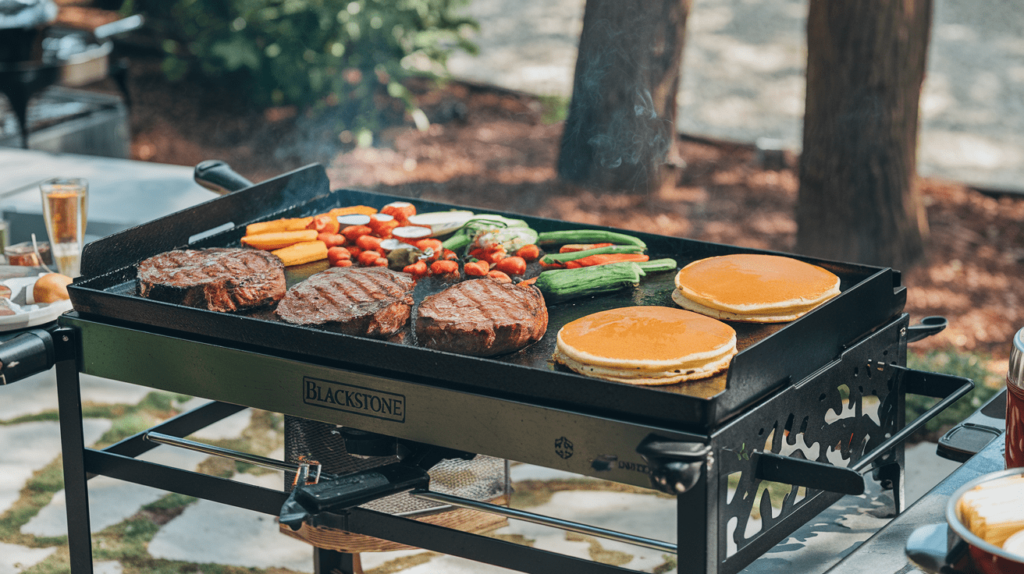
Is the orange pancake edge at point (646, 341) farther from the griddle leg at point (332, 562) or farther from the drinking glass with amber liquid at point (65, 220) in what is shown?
the drinking glass with amber liquid at point (65, 220)

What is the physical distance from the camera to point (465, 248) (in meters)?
3.15

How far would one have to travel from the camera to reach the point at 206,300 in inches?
99.5

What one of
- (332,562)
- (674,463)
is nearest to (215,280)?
(332,562)

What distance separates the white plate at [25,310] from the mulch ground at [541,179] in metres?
4.76

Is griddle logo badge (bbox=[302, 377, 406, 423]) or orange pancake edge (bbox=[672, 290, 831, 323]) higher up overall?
orange pancake edge (bbox=[672, 290, 831, 323])

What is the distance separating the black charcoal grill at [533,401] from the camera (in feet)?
6.62

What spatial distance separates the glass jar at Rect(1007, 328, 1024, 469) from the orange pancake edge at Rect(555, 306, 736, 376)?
2.00 feet

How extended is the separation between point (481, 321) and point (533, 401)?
0.88ft

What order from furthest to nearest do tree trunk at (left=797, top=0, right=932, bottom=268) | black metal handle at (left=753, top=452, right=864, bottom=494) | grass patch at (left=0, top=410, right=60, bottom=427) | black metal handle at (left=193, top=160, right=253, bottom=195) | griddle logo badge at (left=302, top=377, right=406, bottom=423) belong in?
tree trunk at (left=797, top=0, right=932, bottom=268)
grass patch at (left=0, top=410, right=60, bottom=427)
black metal handle at (left=193, top=160, right=253, bottom=195)
griddle logo badge at (left=302, top=377, right=406, bottom=423)
black metal handle at (left=753, top=452, right=864, bottom=494)

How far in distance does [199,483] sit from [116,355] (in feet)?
1.35

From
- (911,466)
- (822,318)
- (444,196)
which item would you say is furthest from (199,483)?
(444,196)

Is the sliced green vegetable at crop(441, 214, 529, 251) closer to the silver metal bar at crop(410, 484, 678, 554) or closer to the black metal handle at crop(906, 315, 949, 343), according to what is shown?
the silver metal bar at crop(410, 484, 678, 554)

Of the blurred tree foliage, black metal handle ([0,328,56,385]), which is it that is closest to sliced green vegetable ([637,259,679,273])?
black metal handle ([0,328,56,385])

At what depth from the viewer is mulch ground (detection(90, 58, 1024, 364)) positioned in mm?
6449
